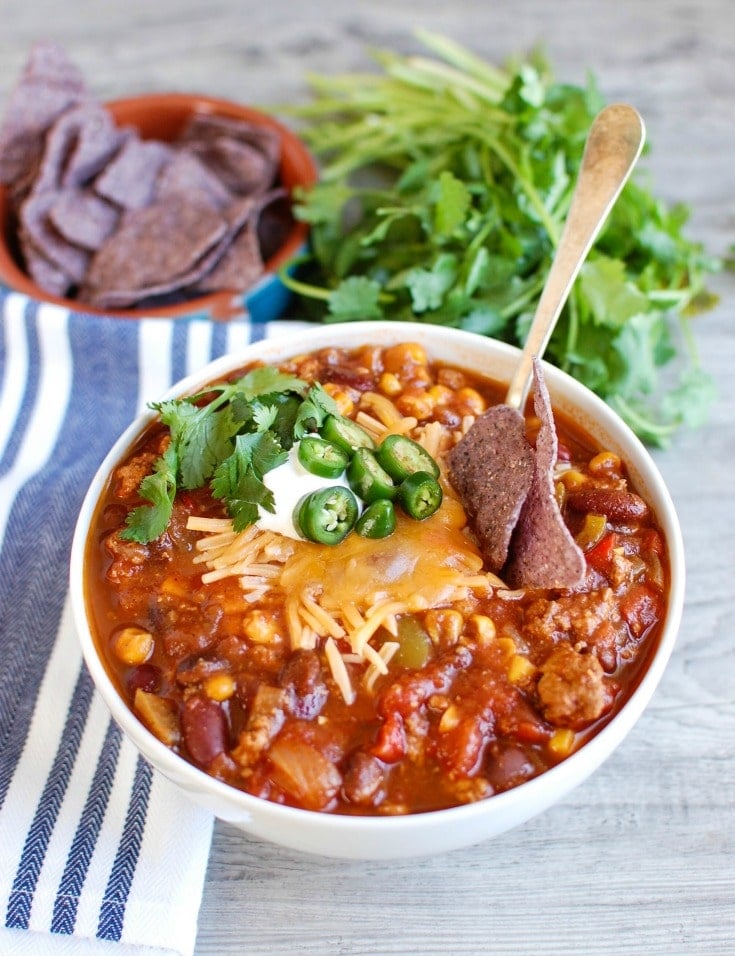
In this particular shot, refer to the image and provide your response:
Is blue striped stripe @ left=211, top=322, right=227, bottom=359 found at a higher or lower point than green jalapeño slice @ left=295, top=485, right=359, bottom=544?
lower

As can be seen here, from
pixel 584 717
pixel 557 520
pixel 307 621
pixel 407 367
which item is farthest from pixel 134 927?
pixel 407 367

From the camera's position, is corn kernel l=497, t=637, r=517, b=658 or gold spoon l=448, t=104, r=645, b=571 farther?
gold spoon l=448, t=104, r=645, b=571

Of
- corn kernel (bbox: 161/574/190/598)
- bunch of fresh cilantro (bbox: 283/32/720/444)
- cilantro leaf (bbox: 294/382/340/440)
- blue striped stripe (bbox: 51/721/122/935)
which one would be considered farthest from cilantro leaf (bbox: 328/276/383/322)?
blue striped stripe (bbox: 51/721/122/935)

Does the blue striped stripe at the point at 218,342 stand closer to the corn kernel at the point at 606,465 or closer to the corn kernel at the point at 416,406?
the corn kernel at the point at 416,406

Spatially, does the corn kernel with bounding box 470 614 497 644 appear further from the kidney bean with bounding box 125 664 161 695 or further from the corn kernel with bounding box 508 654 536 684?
the kidney bean with bounding box 125 664 161 695

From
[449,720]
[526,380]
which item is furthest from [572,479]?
[449,720]

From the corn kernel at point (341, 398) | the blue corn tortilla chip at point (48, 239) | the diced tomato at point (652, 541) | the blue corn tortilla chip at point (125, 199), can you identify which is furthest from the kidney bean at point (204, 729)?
the blue corn tortilla chip at point (48, 239)
